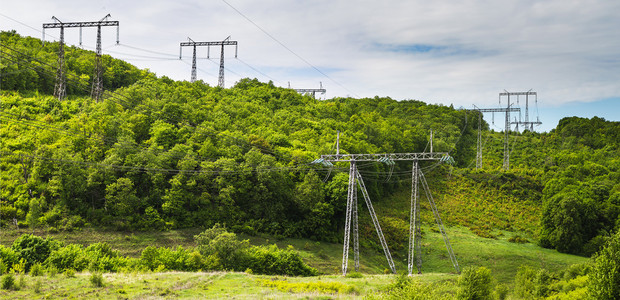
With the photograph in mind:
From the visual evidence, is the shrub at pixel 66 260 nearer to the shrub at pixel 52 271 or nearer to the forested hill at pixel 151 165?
the shrub at pixel 52 271

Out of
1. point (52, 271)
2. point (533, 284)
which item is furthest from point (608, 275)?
point (52, 271)

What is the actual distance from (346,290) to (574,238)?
1531 inches

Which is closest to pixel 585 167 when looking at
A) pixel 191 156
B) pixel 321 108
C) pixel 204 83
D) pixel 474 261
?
pixel 474 261

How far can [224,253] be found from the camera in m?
Result: 40.1

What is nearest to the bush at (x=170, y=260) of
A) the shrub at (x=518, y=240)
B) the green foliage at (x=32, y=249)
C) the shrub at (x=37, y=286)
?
the green foliage at (x=32, y=249)

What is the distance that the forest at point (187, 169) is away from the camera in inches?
1891

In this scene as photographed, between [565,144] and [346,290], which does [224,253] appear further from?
[565,144]

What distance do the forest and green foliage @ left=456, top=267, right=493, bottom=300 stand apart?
23927 mm

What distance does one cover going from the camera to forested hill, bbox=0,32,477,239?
47750 millimetres

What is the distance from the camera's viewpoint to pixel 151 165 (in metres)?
51.9

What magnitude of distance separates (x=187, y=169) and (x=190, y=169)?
14.1 inches

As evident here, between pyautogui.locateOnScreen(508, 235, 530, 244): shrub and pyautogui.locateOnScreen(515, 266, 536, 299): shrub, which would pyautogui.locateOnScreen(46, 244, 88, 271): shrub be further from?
pyautogui.locateOnScreen(508, 235, 530, 244): shrub

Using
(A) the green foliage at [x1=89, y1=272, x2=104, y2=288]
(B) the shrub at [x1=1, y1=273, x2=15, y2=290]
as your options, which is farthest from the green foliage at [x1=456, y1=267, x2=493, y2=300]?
(B) the shrub at [x1=1, y1=273, x2=15, y2=290]

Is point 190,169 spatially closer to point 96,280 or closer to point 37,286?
point 96,280
